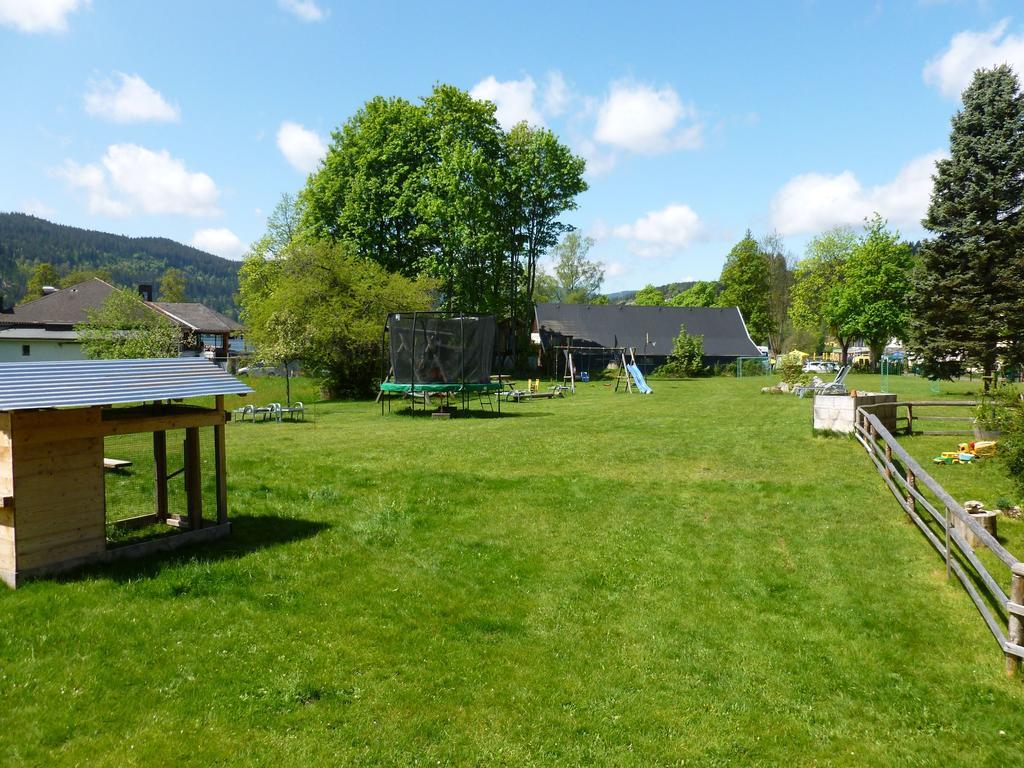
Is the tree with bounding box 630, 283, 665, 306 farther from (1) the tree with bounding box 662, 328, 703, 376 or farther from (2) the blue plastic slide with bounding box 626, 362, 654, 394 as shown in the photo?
(2) the blue plastic slide with bounding box 626, 362, 654, 394

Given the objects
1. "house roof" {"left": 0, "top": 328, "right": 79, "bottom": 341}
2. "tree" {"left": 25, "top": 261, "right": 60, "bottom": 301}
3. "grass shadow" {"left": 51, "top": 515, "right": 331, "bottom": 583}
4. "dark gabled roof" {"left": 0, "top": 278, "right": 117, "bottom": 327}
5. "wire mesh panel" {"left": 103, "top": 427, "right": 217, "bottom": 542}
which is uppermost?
"tree" {"left": 25, "top": 261, "right": 60, "bottom": 301}

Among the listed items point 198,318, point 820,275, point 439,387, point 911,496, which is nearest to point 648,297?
point 820,275

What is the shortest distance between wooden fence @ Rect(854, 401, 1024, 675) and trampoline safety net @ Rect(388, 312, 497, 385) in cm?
1359

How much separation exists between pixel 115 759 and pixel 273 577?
125 inches

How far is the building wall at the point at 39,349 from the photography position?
51531mm

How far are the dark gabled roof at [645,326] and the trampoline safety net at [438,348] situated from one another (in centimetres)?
2907

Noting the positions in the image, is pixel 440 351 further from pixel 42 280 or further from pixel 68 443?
pixel 42 280

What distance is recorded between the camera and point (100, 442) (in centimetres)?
745

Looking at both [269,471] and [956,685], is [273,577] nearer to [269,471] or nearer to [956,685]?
[269,471]

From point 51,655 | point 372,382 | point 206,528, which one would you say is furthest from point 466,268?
point 51,655

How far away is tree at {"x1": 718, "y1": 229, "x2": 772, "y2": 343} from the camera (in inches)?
2936

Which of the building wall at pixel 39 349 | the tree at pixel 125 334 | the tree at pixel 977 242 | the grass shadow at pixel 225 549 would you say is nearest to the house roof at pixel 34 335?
the building wall at pixel 39 349

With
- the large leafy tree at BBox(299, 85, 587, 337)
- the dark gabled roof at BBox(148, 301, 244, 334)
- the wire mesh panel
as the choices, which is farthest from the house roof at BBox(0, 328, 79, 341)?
the wire mesh panel

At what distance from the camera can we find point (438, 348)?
82.5ft
